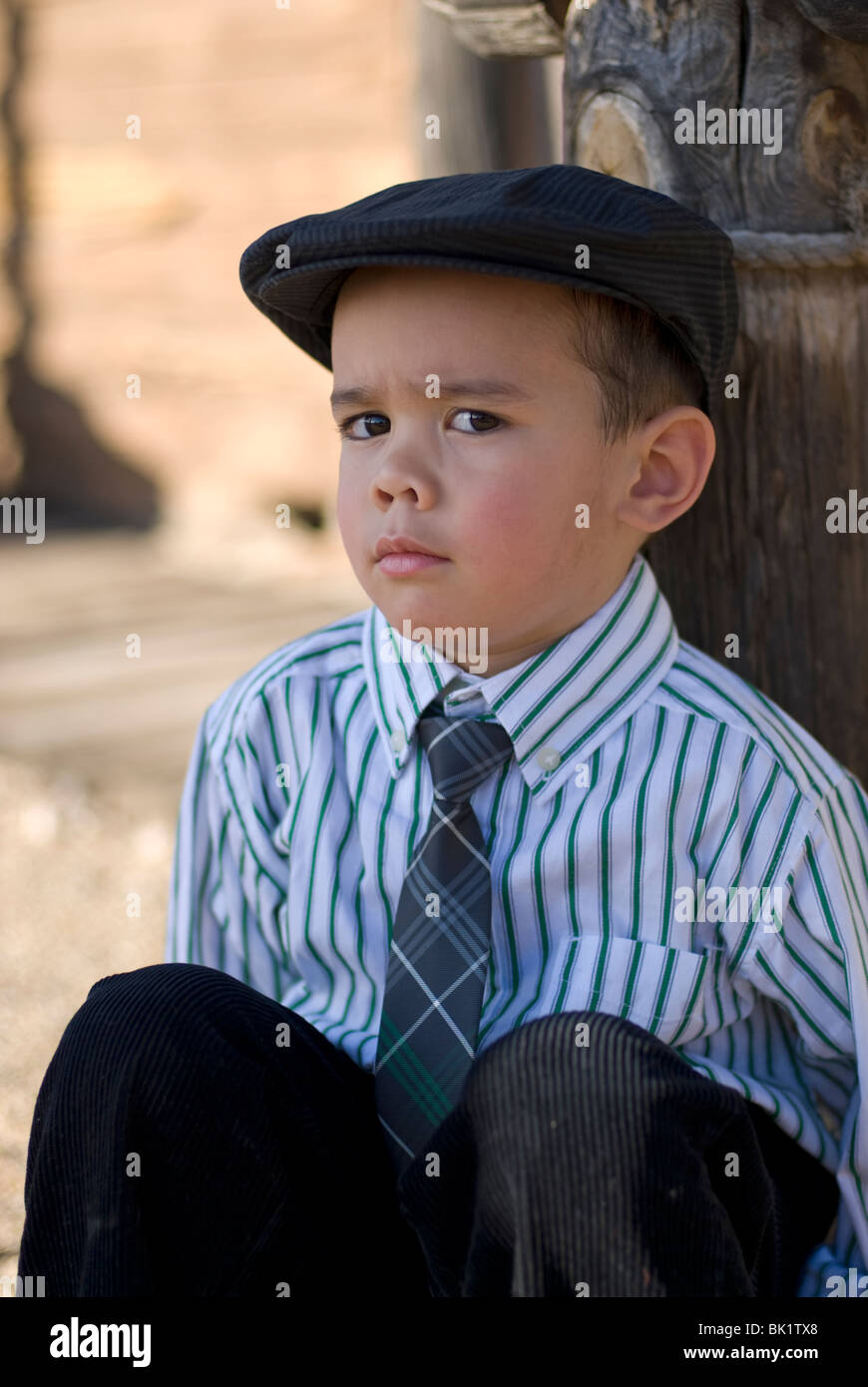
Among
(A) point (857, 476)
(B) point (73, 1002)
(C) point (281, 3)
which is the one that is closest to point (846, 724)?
(A) point (857, 476)

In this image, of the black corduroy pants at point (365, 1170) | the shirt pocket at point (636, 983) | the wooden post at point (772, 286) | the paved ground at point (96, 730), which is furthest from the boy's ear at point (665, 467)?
the paved ground at point (96, 730)

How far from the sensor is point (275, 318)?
1.64 metres

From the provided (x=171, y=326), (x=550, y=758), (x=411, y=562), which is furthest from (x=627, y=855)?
(x=171, y=326)

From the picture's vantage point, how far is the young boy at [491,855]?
127cm

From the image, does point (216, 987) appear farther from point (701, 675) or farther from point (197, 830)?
point (701, 675)

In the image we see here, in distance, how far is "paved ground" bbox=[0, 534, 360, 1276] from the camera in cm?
254

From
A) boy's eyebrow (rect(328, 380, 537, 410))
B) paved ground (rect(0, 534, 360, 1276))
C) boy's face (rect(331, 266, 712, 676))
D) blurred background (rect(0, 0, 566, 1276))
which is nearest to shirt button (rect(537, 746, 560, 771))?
boy's face (rect(331, 266, 712, 676))

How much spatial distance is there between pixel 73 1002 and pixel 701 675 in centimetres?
143

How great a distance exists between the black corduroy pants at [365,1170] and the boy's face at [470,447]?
43cm

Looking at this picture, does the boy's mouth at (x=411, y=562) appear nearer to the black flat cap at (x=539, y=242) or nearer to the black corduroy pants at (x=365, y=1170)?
the black flat cap at (x=539, y=242)

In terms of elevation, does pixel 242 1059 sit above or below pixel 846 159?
below

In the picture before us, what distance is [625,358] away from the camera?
4.68 ft

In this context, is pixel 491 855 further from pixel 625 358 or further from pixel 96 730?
pixel 96 730

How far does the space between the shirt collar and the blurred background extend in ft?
8.56
